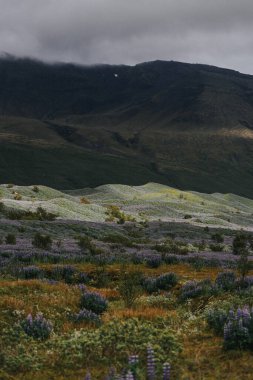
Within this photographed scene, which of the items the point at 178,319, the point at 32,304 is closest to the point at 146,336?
the point at 178,319

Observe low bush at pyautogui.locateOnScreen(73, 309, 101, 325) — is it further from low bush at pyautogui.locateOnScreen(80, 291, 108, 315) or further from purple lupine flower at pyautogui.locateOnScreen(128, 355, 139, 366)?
purple lupine flower at pyautogui.locateOnScreen(128, 355, 139, 366)

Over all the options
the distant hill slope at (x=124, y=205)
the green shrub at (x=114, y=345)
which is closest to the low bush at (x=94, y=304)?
the green shrub at (x=114, y=345)

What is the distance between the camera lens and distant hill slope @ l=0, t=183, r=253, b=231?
210 ft

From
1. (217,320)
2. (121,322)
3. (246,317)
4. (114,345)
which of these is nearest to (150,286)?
(217,320)

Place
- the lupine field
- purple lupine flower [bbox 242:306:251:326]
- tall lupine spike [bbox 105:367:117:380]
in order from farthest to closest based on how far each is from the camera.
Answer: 1. purple lupine flower [bbox 242:306:251:326]
2. the lupine field
3. tall lupine spike [bbox 105:367:117:380]

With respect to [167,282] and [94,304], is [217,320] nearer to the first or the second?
[94,304]

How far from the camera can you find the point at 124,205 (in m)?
85.8

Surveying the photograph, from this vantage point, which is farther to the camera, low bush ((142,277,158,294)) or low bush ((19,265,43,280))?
low bush ((19,265,43,280))

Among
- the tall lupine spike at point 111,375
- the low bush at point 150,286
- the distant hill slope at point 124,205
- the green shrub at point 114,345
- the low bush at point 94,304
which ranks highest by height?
the tall lupine spike at point 111,375

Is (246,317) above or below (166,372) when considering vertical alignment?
above

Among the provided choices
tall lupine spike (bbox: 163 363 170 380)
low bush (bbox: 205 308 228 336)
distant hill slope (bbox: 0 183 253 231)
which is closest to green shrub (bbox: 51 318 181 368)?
tall lupine spike (bbox: 163 363 170 380)

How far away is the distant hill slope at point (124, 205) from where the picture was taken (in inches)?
2517

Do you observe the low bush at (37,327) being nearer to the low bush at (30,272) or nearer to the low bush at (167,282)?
the low bush at (167,282)

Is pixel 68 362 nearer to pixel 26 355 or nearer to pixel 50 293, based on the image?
pixel 26 355
